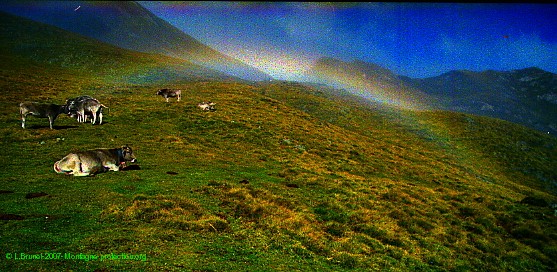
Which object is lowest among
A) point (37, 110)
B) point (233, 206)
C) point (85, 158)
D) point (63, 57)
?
point (233, 206)

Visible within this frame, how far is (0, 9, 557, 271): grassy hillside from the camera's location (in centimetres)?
1059

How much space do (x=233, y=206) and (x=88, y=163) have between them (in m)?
9.52

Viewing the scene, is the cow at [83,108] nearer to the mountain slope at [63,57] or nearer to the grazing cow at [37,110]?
the grazing cow at [37,110]

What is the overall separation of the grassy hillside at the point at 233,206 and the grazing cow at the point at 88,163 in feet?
2.01

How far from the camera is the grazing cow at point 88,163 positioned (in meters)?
17.0

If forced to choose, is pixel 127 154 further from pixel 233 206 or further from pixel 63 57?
pixel 63 57

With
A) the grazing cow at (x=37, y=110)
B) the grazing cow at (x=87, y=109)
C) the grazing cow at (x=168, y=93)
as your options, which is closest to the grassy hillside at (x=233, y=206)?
the grazing cow at (x=87, y=109)

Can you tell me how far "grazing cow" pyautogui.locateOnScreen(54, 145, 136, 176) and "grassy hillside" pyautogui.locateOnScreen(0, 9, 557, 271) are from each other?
0.61 metres

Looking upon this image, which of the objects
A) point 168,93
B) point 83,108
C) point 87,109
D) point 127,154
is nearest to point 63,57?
point 168,93

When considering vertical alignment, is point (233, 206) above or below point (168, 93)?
below

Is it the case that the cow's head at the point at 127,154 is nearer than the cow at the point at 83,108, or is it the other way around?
the cow's head at the point at 127,154

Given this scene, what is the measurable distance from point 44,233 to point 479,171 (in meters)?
69.2

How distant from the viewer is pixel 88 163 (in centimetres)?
1722

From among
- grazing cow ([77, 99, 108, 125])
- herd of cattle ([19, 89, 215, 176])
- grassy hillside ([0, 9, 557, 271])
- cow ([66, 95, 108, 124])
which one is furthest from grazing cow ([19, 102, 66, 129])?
grazing cow ([77, 99, 108, 125])
